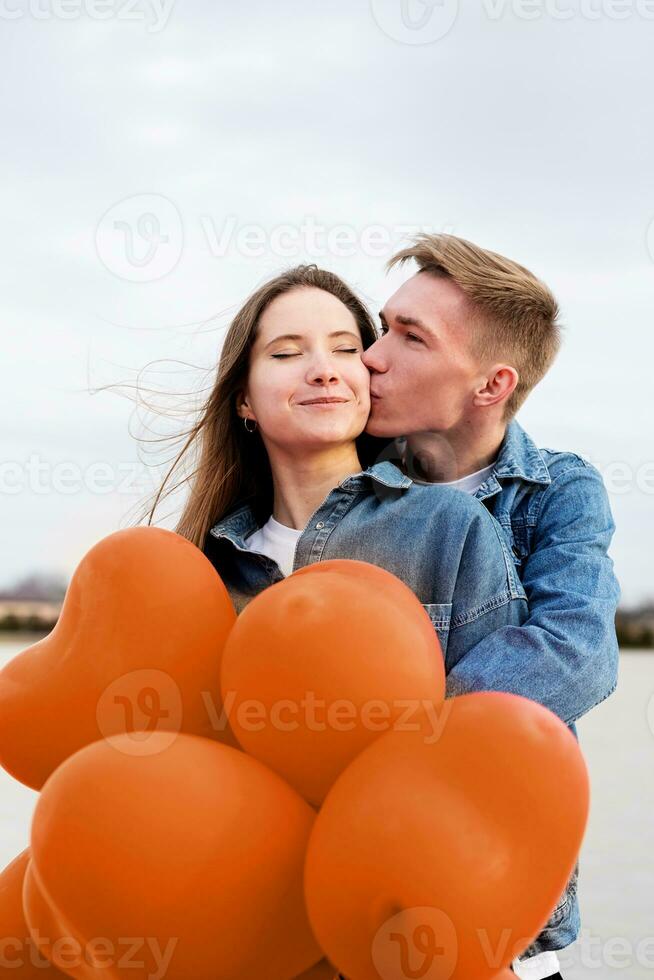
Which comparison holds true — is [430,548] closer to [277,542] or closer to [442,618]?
[442,618]

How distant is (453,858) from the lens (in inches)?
50.3

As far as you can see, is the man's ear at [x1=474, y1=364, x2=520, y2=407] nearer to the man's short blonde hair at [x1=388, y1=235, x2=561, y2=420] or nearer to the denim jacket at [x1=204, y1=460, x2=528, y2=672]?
the man's short blonde hair at [x1=388, y1=235, x2=561, y2=420]

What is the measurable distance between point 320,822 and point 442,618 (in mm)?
645

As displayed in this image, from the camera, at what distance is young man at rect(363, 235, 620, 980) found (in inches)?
83.0

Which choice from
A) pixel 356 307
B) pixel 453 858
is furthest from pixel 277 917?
pixel 356 307

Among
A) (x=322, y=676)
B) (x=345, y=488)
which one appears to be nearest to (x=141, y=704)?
(x=322, y=676)

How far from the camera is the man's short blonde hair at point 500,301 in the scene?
2.45 meters

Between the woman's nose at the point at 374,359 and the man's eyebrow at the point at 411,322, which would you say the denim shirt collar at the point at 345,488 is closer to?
the woman's nose at the point at 374,359

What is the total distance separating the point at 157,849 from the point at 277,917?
0.63ft

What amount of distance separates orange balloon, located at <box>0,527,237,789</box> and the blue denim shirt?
439 millimetres

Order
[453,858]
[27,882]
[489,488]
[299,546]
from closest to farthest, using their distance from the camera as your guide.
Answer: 1. [453,858]
2. [27,882]
3. [299,546]
4. [489,488]

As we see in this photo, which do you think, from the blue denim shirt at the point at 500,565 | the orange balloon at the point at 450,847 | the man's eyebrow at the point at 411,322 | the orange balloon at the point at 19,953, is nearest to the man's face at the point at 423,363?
the man's eyebrow at the point at 411,322

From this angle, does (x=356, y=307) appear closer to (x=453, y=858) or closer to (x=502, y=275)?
(x=502, y=275)

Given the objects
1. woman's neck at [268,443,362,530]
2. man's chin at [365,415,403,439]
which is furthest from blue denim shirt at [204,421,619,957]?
man's chin at [365,415,403,439]
